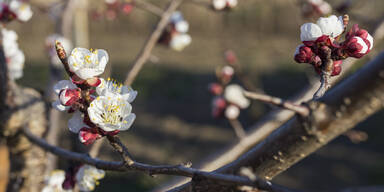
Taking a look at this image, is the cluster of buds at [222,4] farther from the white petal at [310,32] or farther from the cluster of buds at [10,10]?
the white petal at [310,32]

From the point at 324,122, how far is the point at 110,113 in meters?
0.42

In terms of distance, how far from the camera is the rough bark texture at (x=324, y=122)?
56 centimetres

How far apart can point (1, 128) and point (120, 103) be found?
715mm

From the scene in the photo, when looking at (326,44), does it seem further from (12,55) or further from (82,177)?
(12,55)

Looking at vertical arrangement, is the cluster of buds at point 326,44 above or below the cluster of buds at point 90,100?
above

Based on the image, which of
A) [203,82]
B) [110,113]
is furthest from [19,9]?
[203,82]

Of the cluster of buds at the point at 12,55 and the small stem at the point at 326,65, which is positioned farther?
the cluster of buds at the point at 12,55

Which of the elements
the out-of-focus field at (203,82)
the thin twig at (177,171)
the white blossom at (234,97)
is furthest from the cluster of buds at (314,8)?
the thin twig at (177,171)

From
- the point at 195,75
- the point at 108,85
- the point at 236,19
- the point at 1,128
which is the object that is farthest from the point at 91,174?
the point at 236,19

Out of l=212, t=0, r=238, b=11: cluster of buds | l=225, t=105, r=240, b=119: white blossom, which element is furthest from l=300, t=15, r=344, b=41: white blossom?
l=225, t=105, r=240, b=119: white blossom

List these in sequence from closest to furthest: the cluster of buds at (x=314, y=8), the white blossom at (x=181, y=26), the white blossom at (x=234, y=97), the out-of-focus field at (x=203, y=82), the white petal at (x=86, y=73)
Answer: the white petal at (x=86, y=73)
the white blossom at (x=181, y=26)
the cluster of buds at (x=314, y=8)
the white blossom at (x=234, y=97)
the out-of-focus field at (x=203, y=82)

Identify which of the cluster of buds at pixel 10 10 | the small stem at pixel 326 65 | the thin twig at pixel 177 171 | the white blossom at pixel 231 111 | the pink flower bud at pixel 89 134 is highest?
the white blossom at pixel 231 111

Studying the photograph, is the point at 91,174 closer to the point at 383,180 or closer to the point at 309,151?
the point at 309,151

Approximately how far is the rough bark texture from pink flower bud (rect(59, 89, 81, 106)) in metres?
0.34
